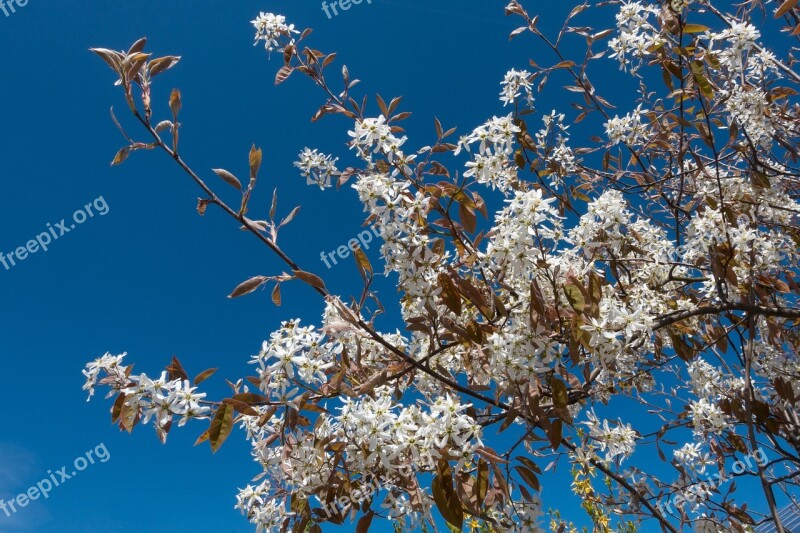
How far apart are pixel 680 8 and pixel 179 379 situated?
2.52m

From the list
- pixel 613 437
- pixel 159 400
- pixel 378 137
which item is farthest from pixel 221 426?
pixel 613 437

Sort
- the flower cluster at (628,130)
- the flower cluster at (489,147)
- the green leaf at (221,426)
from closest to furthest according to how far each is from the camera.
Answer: the green leaf at (221,426) < the flower cluster at (489,147) < the flower cluster at (628,130)

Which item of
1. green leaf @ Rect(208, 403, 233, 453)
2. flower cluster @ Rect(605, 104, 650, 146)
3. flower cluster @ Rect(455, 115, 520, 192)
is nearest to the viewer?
green leaf @ Rect(208, 403, 233, 453)

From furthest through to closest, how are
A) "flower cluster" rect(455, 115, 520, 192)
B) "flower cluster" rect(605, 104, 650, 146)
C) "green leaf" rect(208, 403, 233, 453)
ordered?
1. "flower cluster" rect(605, 104, 650, 146)
2. "flower cluster" rect(455, 115, 520, 192)
3. "green leaf" rect(208, 403, 233, 453)

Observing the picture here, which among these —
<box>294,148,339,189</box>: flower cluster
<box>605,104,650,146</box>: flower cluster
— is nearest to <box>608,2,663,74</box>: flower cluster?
<box>605,104,650,146</box>: flower cluster

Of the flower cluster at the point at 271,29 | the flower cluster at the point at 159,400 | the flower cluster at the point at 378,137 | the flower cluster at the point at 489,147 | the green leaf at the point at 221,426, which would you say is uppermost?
the flower cluster at the point at 271,29

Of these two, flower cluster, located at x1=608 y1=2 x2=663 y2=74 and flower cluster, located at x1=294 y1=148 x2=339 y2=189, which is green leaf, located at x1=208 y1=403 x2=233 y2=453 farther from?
flower cluster, located at x1=608 y1=2 x2=663 y2=74

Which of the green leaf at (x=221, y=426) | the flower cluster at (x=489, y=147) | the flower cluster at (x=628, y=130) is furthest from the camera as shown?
the flower cluster at (x=628, y=130)

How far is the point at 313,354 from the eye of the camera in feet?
6.20

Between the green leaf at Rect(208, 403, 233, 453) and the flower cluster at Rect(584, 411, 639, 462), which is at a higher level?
the green leaf at Rect(208, 403, 233, 453)

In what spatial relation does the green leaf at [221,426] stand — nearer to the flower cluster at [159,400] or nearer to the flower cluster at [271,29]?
the flower cluster at [159,400]

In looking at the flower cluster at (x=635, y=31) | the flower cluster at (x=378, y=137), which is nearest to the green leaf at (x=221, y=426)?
the flower cluster at (x=378, y=137)

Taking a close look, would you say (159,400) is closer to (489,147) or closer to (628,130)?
(489,147)

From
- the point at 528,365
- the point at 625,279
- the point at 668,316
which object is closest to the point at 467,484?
the point at 528,365
